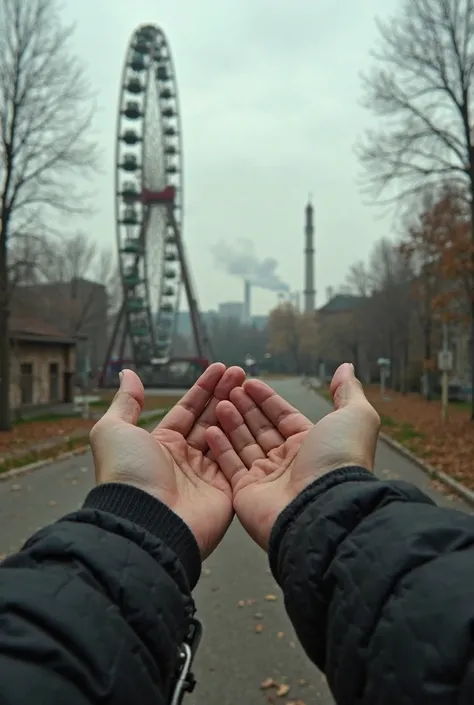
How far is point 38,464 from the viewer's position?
505 inches

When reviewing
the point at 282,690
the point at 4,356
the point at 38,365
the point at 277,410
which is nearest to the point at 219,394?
the point at 277,410

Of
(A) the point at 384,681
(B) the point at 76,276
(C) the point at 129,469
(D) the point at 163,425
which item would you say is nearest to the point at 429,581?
(A) the point at 384,681

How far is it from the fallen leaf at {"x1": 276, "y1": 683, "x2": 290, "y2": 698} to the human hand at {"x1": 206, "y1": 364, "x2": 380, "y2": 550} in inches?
69.1

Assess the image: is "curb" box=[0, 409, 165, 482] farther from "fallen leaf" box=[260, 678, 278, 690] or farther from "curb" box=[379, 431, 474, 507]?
"fallen leaf" box=[260, 678, 278, 690]

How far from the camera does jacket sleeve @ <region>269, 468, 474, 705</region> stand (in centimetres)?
112

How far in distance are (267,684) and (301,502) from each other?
247 cm

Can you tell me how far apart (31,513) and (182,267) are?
1417 inches

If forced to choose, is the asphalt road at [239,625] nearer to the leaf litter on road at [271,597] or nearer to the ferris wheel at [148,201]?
the leaf litter on road at [271,597]

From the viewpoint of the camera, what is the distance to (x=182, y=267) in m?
43.7

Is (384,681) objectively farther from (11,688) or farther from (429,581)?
(11,688)

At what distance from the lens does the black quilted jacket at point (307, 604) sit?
1092mm

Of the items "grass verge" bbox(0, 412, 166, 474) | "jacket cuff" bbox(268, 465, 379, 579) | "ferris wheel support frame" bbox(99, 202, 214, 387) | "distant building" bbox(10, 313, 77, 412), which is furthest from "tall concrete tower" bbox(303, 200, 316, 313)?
"jacket cuff" bbox(268, 465, 379, 579)

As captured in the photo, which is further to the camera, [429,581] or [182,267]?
[182,267]

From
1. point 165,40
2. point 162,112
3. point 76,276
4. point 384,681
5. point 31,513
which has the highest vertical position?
point 165,40
